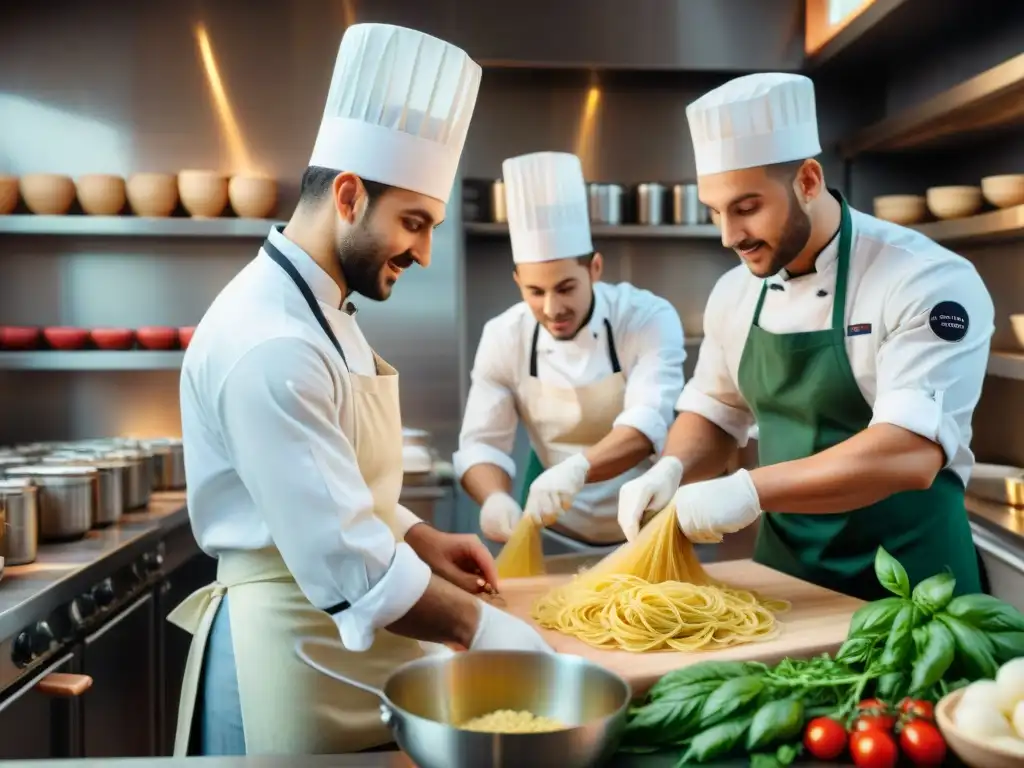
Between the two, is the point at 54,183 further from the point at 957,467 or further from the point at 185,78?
the point at 957,467

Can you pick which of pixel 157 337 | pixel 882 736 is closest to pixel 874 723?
pixel 882 736

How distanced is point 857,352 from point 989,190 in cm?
126

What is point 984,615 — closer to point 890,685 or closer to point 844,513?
point 890,685

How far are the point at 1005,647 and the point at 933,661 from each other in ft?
0.37

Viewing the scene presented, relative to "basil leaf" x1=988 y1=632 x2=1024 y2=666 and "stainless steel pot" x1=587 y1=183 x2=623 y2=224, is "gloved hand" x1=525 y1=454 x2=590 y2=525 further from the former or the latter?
"stainless steel pot" x1=587 y1=183 x2=623 y2=224

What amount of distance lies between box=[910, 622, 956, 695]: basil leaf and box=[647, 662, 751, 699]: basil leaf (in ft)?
0.64

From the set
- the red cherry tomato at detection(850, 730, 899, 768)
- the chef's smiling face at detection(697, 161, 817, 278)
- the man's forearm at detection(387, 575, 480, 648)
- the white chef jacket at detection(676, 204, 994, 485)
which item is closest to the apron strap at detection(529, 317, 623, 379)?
the white chef jacket at detection(676, 204, 994, 485)

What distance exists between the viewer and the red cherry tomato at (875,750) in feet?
3.63

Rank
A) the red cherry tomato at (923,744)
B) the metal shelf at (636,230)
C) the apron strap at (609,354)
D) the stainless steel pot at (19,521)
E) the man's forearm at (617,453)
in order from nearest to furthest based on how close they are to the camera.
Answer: the red cherry tomato at (923,744), the stainless steel pot at (19,521), the man's forearm at (617,453), the apron strap at (609,354), the metal shelf at (636,230)

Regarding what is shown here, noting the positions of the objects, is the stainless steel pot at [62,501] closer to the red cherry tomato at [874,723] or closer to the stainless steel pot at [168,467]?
the stainless steel pot at [168,467]

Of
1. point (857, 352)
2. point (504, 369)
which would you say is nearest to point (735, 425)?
point (857, 352)

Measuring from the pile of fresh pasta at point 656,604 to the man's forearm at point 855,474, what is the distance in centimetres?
20

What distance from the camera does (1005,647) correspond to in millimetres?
1228

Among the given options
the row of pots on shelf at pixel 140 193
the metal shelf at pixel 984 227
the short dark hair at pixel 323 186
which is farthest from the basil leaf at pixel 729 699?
the row of pots on shelf at pixel 140 193
